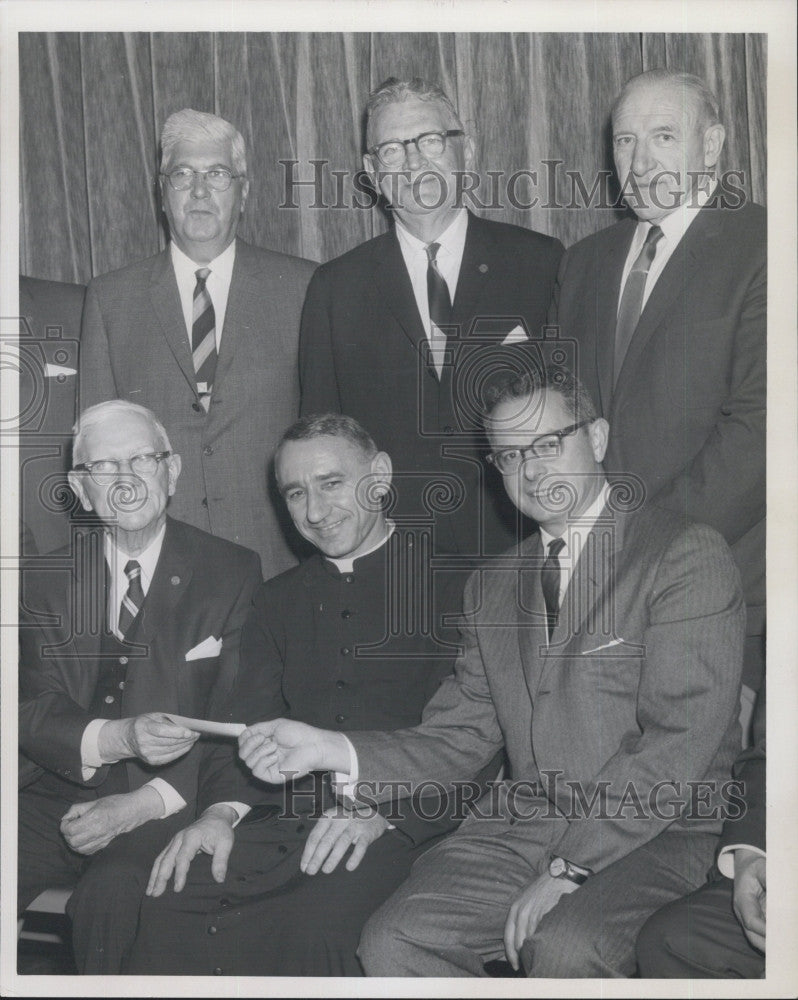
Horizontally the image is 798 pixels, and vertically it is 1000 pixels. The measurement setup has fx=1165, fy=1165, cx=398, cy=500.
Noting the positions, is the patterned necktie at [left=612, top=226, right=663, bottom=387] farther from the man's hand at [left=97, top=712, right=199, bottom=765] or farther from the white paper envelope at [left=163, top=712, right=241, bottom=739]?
the man's hand at [left=97, top=712, right=199, bottom=765]

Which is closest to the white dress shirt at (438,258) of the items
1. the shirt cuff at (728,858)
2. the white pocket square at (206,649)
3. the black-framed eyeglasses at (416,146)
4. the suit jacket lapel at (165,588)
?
the black-framed eyeglasses at (416,146)

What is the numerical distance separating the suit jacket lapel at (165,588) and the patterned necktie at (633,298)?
4.14 feet

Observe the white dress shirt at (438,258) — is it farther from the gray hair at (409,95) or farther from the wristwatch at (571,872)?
the wristwatch at (571,872)

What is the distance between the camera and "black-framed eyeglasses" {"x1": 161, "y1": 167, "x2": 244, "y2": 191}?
3.17 meters

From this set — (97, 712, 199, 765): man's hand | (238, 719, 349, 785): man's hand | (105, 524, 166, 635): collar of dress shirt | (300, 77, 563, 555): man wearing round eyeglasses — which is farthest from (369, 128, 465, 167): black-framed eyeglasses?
(97, 712, 199, 765): man's hand

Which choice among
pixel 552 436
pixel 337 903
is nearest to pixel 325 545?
pixel 552 436

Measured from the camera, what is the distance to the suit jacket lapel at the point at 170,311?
3215 mm

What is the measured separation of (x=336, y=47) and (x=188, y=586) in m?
1.52

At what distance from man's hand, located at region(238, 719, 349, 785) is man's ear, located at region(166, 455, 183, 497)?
68 cm

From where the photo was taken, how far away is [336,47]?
318 cm

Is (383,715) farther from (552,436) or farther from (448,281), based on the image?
(448,281)

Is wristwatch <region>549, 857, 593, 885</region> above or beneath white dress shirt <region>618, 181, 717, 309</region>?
beneath

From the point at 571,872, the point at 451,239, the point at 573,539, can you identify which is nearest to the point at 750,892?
the point at 571,872

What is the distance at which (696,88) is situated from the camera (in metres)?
3.09
